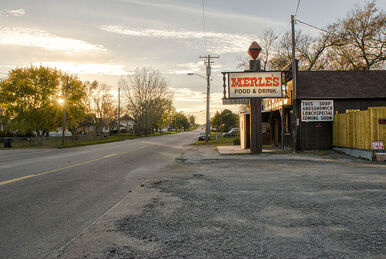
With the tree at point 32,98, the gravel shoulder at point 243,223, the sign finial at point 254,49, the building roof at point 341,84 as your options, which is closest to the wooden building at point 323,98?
the building roof at point 341,84

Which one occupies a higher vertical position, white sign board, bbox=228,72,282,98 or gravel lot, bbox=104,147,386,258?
white sign board, bbox=228,72,282,98

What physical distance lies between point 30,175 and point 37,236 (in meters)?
6.07

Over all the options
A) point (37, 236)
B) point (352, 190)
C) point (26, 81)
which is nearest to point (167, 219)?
point (37, 236)

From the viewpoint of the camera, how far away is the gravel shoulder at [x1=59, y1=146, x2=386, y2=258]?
3424mm

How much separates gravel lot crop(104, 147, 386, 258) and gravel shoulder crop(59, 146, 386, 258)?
11 millimetres

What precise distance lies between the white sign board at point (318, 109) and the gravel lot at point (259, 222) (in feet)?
34.2

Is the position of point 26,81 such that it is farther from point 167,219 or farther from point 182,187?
point 167,219

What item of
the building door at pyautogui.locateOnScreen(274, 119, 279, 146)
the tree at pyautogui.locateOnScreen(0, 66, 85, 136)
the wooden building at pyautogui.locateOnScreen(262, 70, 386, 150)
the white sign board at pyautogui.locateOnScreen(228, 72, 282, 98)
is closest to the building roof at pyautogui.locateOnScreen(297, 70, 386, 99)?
the wooden building at pyautogui.locateOnScreen(262, 70, 386, 150)

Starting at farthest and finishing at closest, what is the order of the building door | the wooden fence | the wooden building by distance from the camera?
1. the building door
2. the wooden building
3. the wooden fence

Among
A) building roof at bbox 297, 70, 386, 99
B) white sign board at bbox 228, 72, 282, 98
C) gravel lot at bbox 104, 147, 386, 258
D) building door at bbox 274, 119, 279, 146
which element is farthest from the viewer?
building door at bbox 274, 119, 279, 146

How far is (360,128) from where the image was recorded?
1409 cm

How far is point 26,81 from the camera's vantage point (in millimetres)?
34688

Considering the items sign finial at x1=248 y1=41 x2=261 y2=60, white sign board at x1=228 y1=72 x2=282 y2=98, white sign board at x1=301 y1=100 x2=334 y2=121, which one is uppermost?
sign finial at x1=248 y1=41 x2=261 y2=60

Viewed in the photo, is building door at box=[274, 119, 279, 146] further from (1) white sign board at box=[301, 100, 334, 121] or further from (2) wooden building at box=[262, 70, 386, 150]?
(1) white sign board at box=[301, 100, 334, 121]
